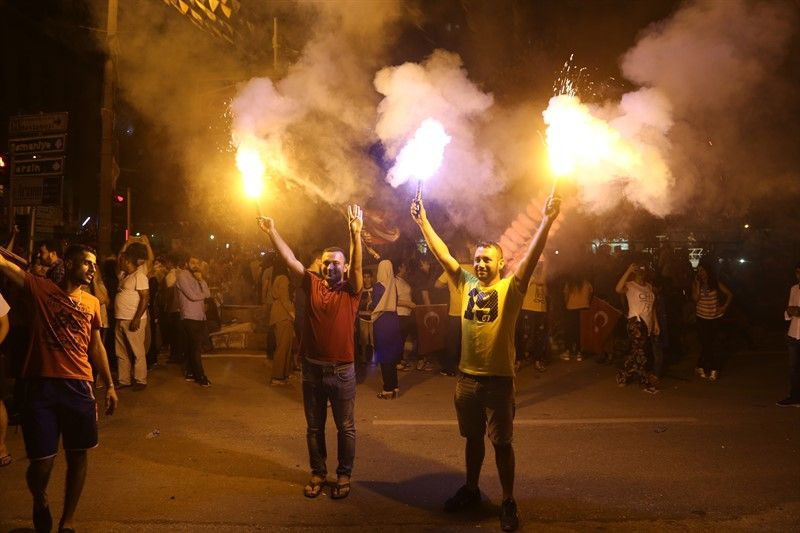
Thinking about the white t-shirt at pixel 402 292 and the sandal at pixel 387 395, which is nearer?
the sandal at pixel 387 395

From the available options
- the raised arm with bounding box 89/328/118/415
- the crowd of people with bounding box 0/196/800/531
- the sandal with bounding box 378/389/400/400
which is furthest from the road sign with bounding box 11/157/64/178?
the raised arm with bounding box 89/328/118/415

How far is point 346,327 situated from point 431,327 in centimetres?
602

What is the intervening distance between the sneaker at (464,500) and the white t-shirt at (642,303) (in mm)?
5133

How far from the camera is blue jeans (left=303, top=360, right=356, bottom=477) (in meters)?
4.73

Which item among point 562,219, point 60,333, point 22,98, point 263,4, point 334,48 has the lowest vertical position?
point 60,333

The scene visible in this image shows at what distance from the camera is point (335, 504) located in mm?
4625

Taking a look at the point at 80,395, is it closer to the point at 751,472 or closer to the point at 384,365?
the point at 384,365

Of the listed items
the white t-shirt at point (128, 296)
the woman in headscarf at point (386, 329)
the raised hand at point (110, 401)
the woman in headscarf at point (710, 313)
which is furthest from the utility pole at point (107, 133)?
the woman in headscarf at point (710, 313)

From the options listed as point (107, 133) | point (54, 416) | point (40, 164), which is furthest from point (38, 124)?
point (54, 416)

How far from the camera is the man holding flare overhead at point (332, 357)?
4.73m

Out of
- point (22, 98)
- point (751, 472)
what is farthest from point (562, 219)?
point (22, 98)

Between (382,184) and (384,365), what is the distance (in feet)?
A: 18.3

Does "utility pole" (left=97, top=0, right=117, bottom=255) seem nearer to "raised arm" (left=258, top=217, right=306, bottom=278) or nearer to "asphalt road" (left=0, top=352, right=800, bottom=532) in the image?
"asphalt road" (left=0, top=352, right=800, bottom=532)

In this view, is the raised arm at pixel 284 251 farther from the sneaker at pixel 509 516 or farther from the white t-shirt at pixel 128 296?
the white t-shirt at pixel 128 296
